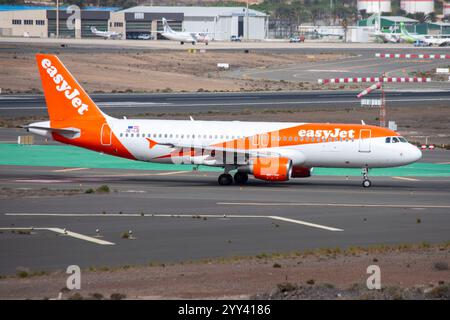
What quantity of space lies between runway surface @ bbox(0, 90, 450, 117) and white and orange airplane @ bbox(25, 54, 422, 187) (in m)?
35.8

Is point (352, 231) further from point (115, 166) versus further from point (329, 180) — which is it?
point (115, 166)

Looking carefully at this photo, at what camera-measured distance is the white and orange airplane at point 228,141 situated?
185 ft

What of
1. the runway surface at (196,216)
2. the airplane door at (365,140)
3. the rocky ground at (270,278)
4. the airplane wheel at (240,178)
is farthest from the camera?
the airplane wheel at (240,178)

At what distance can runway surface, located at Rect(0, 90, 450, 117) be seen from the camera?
10038cm

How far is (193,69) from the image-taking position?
156 meters

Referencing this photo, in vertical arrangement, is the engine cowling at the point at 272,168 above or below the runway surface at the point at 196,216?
above

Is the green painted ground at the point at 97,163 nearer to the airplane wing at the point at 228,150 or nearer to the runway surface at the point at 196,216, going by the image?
the runway surface at the point at 196,216

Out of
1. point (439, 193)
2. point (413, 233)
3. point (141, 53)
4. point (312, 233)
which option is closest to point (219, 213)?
point (312, 233)

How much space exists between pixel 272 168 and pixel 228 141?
3418 millimetres

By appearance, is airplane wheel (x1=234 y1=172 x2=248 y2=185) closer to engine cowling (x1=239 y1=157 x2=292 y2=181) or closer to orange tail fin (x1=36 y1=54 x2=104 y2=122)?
engine cowling (x1=239 y1=157 x2=292 y2=181)

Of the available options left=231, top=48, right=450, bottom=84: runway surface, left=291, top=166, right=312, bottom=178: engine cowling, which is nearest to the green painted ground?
left=291, top=166, right=312, bottom=178: engine cowling

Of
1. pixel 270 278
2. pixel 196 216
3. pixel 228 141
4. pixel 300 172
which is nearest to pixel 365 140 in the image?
pixel 300 172

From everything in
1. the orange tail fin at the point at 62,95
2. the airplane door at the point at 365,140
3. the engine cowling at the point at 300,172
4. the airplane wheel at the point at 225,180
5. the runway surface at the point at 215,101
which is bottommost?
the airplane wheel at the point at 225,180

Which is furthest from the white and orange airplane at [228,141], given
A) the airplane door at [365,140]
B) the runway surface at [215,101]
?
the runway surface at [215,101]
